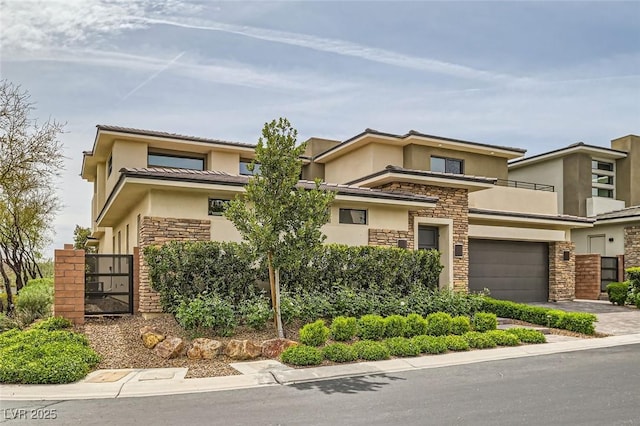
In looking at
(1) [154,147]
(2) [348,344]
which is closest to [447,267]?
(2) [348,344]

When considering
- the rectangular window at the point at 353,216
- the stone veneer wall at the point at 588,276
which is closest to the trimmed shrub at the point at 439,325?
the rectangular window at the point at 353,216

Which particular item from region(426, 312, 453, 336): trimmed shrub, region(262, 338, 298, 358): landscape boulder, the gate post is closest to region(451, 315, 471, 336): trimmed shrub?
region(426, 312, 453, 336): trimmed shrub

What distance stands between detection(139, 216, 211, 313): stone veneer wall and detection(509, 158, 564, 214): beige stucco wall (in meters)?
20.0

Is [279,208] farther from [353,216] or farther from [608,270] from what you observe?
[608,270]

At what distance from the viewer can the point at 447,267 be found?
1795 cm


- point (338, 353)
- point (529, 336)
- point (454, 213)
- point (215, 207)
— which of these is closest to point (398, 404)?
point (338, 353)

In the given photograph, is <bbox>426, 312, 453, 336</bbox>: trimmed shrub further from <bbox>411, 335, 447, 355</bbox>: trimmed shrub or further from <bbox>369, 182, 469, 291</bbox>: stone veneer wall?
<bbox>369, 182, 469, 291</bbox>: stone veneer wall

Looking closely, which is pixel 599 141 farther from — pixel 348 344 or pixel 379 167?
pixel 348 344

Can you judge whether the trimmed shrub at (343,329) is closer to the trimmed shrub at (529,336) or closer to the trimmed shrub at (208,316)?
the trimmed shrub at (208,316)

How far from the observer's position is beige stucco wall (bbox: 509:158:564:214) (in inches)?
1073

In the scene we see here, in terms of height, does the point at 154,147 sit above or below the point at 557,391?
above

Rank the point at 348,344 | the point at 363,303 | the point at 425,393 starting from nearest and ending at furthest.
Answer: the point at 425,393, the point at 348,344, the point at 363,303

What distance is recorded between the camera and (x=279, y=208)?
10977 millimetres

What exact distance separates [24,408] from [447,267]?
1401 cm
